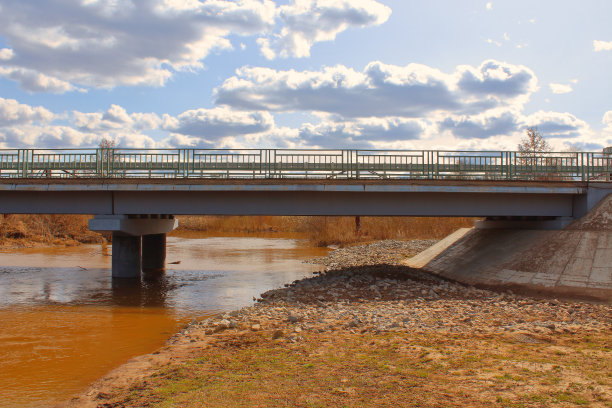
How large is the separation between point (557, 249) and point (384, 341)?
13.4 m

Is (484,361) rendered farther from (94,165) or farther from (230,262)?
(230,262)

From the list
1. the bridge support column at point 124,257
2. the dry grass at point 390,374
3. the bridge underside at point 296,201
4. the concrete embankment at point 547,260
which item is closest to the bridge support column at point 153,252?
the bridge support column at point 124,257

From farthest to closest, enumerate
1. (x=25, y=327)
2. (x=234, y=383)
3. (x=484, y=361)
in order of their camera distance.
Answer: (x=25, y=327), (x=484, y=361), (x=234, y=383)

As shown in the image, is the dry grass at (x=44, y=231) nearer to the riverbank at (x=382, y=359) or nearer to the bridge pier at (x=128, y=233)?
the bridge pier at (x=128, y=233)

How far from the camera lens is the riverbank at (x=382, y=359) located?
8008 millimetres

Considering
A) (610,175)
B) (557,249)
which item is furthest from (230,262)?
(610,175)

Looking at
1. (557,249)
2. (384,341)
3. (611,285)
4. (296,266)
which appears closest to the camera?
(384,341)

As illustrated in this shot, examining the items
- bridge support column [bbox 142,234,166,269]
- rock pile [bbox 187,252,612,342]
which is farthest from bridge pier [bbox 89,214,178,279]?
rock pile [bbox 187,252,612,342]

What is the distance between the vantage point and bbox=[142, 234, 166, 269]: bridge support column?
3173cm

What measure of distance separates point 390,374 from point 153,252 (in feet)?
84.6

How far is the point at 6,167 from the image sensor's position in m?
24.3

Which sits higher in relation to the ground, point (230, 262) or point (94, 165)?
point (94, 165)

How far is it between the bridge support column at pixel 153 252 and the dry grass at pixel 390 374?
21.4m

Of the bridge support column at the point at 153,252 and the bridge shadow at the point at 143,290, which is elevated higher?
the bridge support column at the point at 153,252
